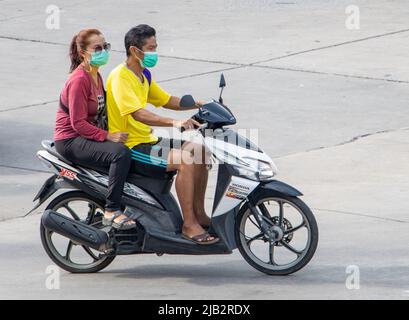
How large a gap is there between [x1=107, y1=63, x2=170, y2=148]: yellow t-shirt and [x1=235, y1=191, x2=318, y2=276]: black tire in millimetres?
834

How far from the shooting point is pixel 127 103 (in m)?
8.35

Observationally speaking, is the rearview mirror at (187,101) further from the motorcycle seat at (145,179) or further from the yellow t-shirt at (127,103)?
the motorcycle seat at (145,179)

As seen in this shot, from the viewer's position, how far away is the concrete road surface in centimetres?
838

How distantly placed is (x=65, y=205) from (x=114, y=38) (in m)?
8.69

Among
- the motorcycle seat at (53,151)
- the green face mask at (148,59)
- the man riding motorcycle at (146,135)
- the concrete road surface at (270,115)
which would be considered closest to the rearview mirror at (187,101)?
the man riding motorcycle at (146,135)

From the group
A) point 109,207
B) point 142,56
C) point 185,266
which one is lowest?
point 185,266

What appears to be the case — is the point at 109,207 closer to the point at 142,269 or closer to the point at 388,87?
the point at 142,269

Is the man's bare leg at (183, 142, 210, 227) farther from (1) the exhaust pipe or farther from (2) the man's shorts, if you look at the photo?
(1) the exhaust pipe

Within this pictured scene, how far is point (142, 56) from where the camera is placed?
332 inches

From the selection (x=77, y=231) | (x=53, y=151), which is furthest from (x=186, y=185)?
A: (x=53, y=151)

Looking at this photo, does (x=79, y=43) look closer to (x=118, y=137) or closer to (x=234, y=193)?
(x=118, y=137)

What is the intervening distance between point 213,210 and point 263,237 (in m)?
0.39

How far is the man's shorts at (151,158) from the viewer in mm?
8406

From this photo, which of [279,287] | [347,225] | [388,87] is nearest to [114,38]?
[388,87]
